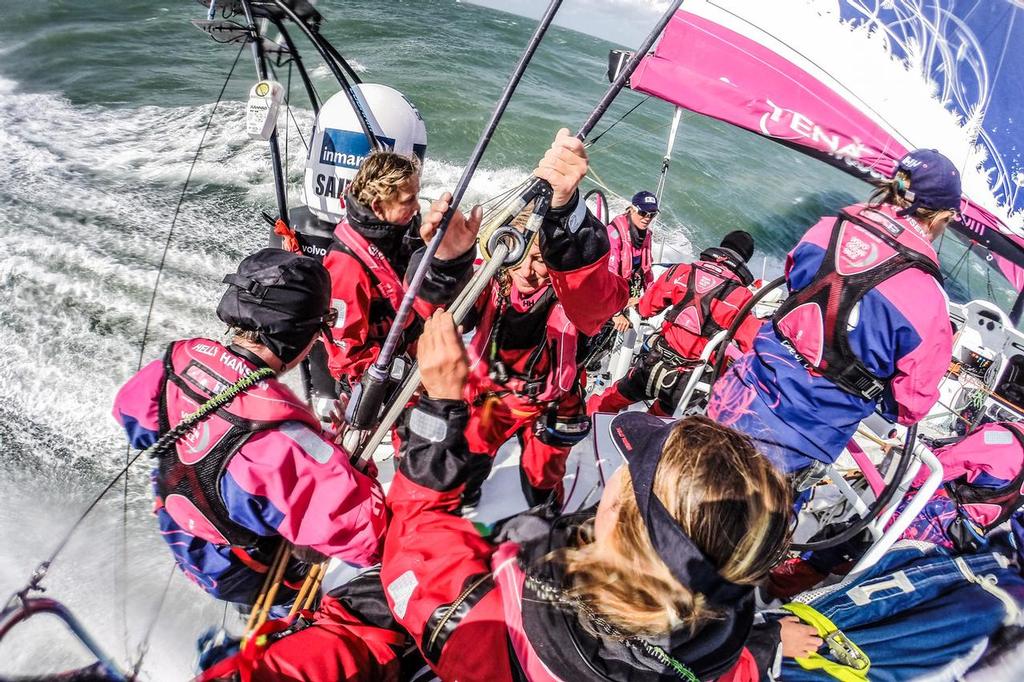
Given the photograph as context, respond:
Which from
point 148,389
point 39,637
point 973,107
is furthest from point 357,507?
point 973,107

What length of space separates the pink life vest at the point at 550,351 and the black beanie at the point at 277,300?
2.75ft

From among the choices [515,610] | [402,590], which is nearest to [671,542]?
[515,610]

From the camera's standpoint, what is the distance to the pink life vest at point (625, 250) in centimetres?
387

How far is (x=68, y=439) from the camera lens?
3016 mm

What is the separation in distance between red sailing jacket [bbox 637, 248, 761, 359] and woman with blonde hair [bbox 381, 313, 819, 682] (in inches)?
94.9

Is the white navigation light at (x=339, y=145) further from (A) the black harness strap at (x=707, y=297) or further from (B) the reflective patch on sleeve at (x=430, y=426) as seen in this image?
(B) the reflective patch on sleeve at (x=430, y=426)

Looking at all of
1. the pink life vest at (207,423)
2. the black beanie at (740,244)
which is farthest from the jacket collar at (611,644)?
the black beanie at (740,244)

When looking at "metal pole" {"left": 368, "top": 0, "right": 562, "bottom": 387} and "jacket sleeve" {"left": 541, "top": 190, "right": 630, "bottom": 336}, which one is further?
"jacket sleeve" {"left": 541, "top": 190, "right": 630, "bottom": 336}

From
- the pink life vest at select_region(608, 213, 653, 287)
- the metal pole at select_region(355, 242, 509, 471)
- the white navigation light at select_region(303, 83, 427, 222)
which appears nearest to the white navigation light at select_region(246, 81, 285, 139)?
the white navigation light at select_region(303, 83, 427, 222)

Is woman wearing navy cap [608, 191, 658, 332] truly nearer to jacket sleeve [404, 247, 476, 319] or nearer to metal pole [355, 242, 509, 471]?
jacket sleeve [404, 247, 476, 319]

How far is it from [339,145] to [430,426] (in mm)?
2369

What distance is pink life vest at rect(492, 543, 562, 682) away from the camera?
804 millimetres

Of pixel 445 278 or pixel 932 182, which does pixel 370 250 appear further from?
pixel 932 182

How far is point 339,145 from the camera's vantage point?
9.69 ft
